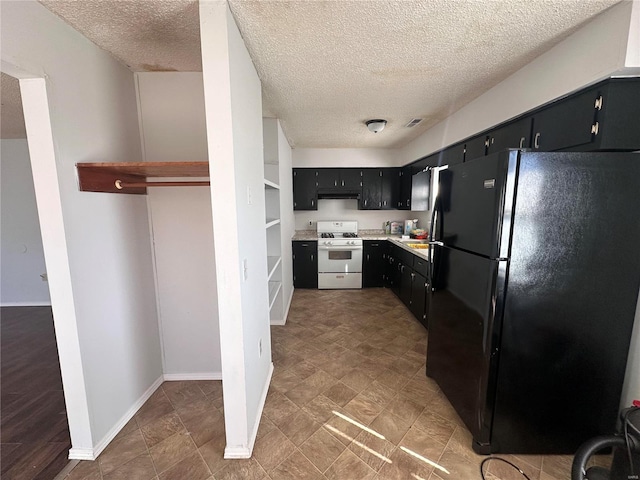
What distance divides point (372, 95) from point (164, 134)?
1840mm

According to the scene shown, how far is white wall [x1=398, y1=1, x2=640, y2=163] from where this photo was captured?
1.30m

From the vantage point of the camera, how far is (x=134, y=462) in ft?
4.98

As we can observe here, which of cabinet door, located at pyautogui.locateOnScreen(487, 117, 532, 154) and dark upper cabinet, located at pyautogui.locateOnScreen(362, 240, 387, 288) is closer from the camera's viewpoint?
cabinet door, located at pyautogui.locateOnScreen(487, 117, 532, 154)

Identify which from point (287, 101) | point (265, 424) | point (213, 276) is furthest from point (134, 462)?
point (287, 101)

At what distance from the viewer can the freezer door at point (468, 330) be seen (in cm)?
147

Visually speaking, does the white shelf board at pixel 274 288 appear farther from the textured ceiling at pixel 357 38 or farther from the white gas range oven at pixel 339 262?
the textured ceiling at pixel 357 38

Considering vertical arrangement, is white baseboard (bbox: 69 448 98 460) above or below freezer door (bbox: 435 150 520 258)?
below

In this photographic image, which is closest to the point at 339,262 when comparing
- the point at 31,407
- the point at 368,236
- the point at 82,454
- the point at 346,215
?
the point at 368,236

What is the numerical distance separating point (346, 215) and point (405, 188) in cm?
120

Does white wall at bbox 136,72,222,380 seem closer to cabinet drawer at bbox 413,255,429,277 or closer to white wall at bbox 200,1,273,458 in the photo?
white wall at bbox 200,1,273,458

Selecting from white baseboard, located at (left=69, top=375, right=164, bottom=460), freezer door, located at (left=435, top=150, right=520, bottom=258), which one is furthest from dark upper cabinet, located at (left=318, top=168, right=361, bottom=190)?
white baseboard, located at (left=69, top=375, right=164, bottom=460)

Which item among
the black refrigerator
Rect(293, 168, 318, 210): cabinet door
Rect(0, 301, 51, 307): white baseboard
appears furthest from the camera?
Rect(293, 168, 318, 210): cabinet door

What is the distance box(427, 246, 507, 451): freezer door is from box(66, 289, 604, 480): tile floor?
219 mm

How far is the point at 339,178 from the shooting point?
4762mm
